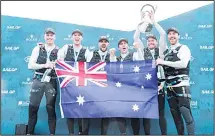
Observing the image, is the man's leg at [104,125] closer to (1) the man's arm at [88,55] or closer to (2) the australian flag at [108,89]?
(2) the australian flag at [108,89]

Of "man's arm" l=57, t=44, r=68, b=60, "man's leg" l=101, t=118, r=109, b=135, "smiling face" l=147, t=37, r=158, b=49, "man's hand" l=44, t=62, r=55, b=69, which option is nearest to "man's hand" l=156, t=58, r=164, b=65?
"smiling face" l=147, t=37, r=158, b=49

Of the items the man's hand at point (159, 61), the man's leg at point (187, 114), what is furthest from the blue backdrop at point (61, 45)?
the man's hand at point (159, 61)

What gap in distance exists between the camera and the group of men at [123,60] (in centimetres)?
530

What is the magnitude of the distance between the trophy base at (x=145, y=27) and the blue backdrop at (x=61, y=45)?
353 mm

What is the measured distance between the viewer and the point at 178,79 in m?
5.32

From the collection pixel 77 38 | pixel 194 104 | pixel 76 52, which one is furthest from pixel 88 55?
pixel 194 104

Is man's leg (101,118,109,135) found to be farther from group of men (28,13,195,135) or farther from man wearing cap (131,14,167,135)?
man wearing cap (131,14,167,135)

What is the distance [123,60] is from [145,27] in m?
0.72

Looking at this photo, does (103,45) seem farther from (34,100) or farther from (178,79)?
(34,100)

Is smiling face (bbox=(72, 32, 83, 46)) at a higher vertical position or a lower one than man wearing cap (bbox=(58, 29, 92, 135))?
higher

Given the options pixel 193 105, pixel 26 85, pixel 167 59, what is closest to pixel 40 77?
pixel 26 85

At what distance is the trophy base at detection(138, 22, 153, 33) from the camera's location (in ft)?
18.7

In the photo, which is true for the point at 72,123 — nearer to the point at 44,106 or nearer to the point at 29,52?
the point at 44,106

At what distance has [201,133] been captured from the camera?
5730 mm
